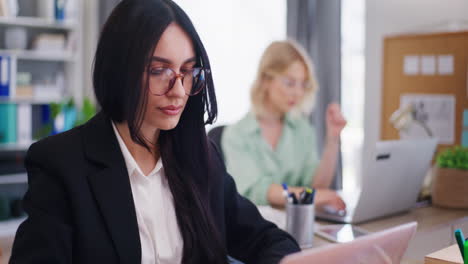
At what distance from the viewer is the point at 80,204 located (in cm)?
117

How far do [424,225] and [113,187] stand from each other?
3.62 ft

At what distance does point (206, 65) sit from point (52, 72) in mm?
3420

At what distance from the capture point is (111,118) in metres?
1.29

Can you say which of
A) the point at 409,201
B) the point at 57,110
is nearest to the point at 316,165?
the point at 409,201

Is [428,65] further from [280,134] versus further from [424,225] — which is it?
[424,225]

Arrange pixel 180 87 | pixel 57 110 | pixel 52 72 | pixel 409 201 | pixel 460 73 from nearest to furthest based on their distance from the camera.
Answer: pixel 180 87 < pixel 409 201 < pixel 460 73 < pixel 57 110 < pixel 52 72

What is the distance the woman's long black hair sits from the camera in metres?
1.16

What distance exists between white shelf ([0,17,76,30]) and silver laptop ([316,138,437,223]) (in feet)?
9.58

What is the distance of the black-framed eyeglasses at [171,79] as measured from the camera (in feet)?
3.91

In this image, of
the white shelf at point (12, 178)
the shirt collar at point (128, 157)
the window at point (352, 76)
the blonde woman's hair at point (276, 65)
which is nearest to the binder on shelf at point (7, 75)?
the white shelf at point (12, 178)

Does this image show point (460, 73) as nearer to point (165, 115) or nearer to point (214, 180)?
point (214, 180)

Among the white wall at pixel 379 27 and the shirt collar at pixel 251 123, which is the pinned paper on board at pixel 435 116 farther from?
the shirt collar at pixel 251 123

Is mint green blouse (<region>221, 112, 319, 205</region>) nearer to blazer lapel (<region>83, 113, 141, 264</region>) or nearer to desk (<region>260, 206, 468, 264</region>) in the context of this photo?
desk (<region>260, 206, 468, 264</region>)

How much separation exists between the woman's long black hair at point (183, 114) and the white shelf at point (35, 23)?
2957 mm
